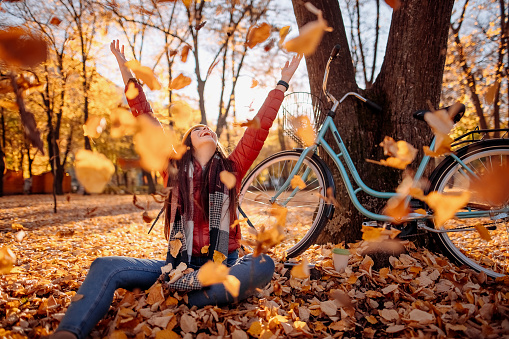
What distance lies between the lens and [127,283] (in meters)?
1.69

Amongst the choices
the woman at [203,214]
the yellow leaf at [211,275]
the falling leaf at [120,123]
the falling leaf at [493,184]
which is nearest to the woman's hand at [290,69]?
the woman at [203,214]

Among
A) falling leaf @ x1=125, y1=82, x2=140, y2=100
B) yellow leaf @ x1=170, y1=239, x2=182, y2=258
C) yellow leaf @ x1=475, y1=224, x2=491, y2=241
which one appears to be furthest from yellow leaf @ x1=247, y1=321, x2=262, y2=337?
falling leaf @ x1=125, y1=82, x2=140, y2=100

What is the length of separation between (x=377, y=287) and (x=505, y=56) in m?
8.67

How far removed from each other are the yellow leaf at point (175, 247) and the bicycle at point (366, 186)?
72 centimetres

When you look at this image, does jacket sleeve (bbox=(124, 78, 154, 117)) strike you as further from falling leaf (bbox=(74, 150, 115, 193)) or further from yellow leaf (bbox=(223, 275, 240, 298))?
yellow leaf (bbox=(223, 275, 240, 298))

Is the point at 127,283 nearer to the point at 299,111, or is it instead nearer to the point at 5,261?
the point at 5,261

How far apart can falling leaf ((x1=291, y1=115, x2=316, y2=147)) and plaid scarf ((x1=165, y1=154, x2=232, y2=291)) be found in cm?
75

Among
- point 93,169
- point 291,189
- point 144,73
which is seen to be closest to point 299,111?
point 291,189

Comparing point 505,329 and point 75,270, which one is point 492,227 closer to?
point 505,329

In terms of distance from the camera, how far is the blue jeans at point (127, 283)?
1384 mm

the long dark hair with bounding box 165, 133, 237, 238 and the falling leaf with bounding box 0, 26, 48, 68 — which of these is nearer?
the falling leaf with bounding box 0, 26, 48, 68

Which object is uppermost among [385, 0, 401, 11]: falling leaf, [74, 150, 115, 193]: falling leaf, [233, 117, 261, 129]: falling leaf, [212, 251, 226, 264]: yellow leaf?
[385, 0, 401, 11]: falling leaf

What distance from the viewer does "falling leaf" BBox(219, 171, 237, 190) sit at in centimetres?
198

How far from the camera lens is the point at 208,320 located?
5.20 ft
